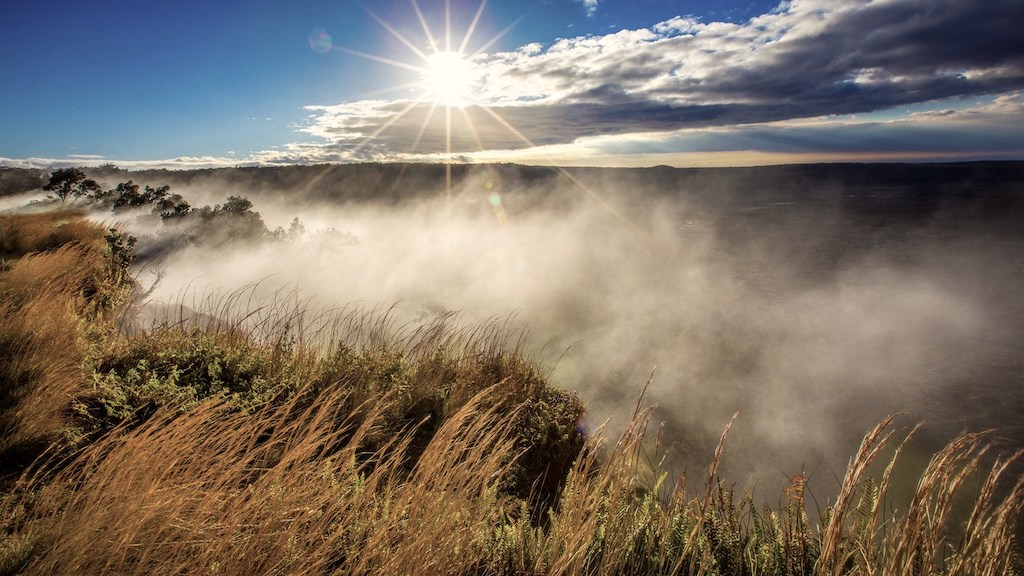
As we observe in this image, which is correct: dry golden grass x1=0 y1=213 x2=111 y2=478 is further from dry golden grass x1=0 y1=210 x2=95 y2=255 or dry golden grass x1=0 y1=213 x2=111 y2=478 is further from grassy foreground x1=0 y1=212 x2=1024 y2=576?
dry golden grass x1=0 y1=210 x2=95 y2=255

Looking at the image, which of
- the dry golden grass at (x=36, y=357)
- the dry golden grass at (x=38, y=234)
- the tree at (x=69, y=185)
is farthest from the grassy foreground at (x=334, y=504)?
the tree at (x=69, y=185)

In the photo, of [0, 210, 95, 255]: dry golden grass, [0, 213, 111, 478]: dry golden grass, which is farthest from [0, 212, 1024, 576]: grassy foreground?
[0, 210, 95, 255]: dry golden grass

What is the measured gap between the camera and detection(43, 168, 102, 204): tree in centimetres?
2916

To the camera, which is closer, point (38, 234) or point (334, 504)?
point (334, 504)

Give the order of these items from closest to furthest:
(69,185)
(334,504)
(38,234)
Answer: (334,504)
(38,234)
(69,185)

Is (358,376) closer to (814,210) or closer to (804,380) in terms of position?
(804,380)

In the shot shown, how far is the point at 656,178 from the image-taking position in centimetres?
17875

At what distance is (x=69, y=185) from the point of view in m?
29.5

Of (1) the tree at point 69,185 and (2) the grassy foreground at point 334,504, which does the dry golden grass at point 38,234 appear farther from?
(1) the tree at point 69,185

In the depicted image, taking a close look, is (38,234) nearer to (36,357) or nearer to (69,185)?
(36,357)

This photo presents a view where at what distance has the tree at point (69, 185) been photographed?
95.7 feet

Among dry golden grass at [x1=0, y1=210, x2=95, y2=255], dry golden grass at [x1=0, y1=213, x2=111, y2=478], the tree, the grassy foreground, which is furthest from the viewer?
the tree

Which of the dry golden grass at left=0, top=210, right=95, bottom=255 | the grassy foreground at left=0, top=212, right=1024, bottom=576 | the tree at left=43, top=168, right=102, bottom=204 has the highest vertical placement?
the tree at left=43, top=168, right=102, bottom=204

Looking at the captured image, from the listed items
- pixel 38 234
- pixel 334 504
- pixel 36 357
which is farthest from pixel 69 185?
pixel 334 504
